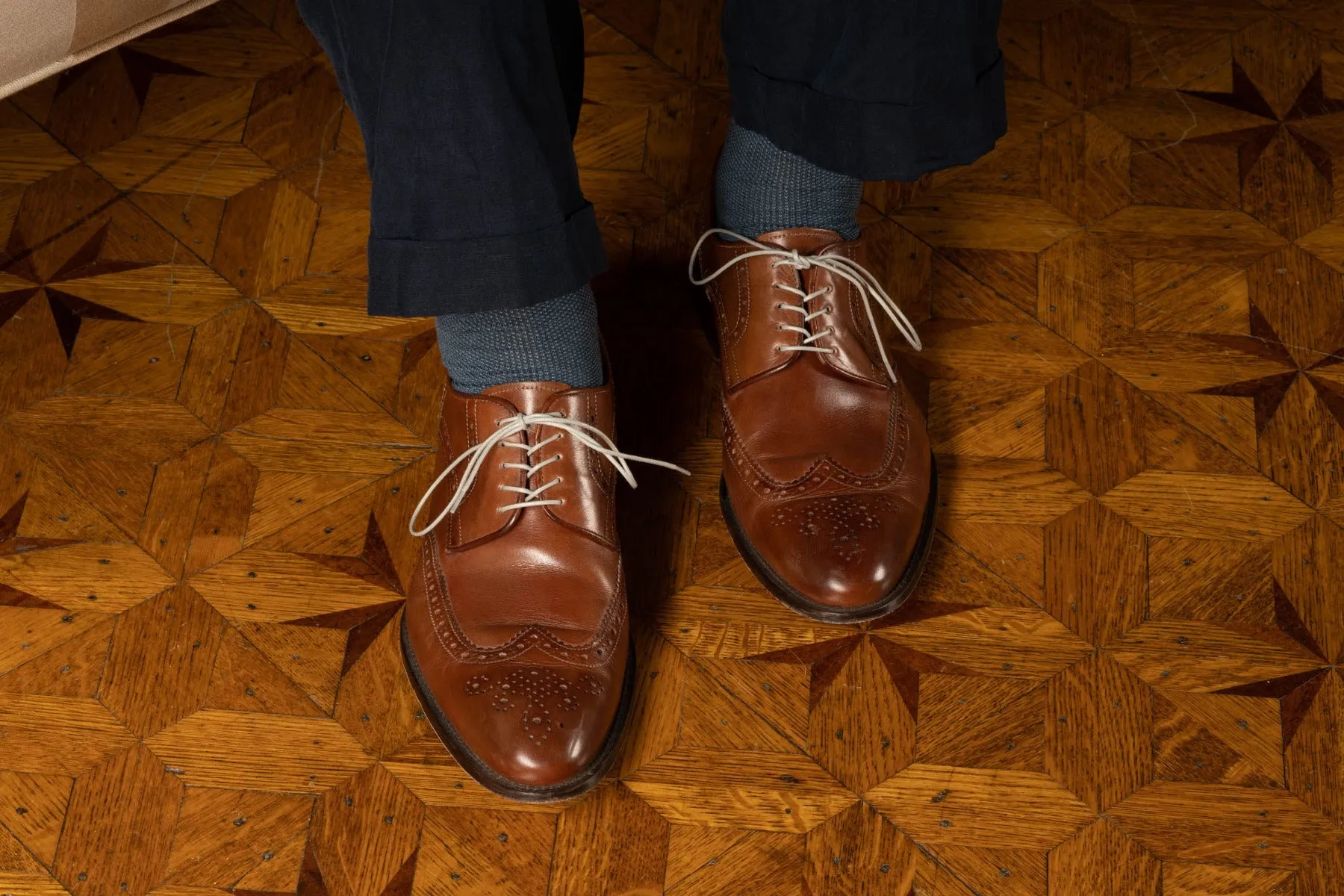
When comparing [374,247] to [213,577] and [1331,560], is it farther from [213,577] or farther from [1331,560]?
[1331,560]

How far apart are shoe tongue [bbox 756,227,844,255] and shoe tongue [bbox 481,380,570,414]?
182 mm

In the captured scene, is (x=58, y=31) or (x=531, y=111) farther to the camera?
(x=58, y=31)

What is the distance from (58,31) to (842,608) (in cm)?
62

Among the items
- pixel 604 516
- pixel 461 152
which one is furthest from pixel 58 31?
pixel 604 516

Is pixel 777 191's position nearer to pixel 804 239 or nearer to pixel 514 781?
pixel 804 239

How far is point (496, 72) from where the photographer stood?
1.92 ft

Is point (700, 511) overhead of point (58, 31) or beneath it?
beneath

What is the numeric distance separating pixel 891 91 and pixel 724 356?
21 centimetres

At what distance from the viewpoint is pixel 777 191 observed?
80 centimetres

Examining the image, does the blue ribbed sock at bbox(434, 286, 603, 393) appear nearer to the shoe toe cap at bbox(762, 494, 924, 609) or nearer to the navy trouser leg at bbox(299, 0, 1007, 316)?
the navy trouser leg at bbox(299, 0, 1007, 316)

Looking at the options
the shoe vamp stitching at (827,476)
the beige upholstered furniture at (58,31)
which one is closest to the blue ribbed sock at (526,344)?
the shoe vamp stitching at (827,476)

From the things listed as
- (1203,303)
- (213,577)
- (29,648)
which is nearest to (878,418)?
(1203,303)

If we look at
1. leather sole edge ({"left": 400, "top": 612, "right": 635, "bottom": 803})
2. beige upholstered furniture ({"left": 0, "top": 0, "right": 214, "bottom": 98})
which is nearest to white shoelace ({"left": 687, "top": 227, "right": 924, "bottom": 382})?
leather sole edge ({"left": 400, "top": 612, "right": 635, "bottom": 803})

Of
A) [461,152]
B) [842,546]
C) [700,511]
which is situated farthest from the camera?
[700,511]
